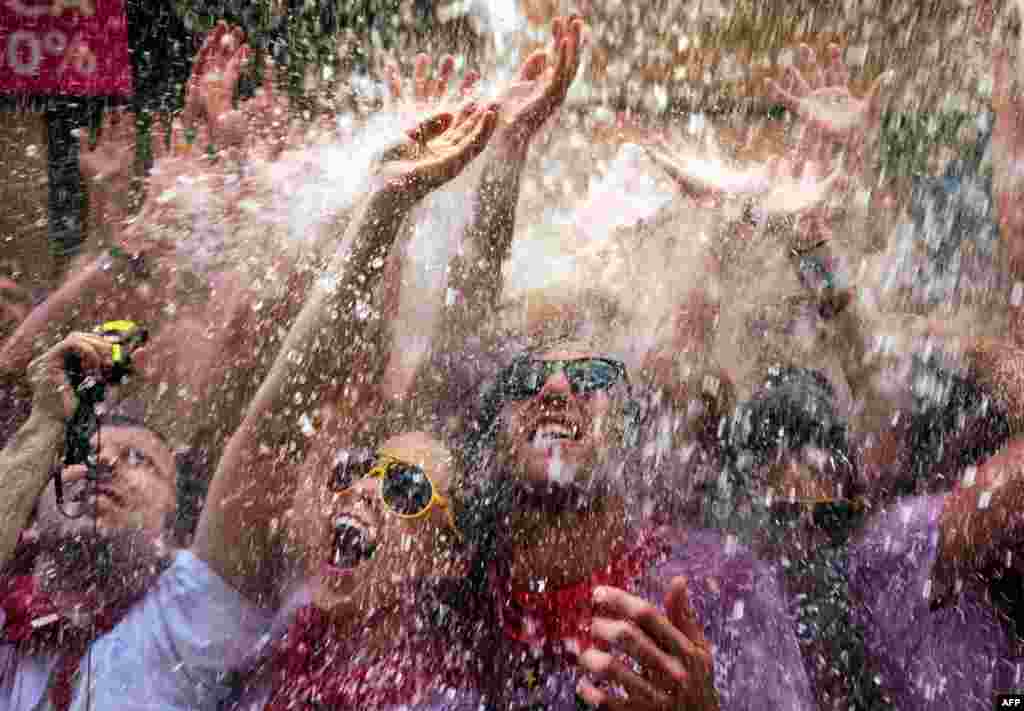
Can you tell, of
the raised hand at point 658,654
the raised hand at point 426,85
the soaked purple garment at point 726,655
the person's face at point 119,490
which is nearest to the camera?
the raised hand at point 658,654

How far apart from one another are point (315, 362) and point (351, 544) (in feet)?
1.68

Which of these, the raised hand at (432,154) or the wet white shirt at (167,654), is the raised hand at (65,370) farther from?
the raised hand at (432,154)

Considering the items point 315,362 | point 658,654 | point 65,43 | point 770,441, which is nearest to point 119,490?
point 315,362

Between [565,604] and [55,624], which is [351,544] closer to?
[565,604]

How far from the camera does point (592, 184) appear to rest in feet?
7.52

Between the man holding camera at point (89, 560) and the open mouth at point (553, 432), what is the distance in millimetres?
898

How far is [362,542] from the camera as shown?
2.13 meters

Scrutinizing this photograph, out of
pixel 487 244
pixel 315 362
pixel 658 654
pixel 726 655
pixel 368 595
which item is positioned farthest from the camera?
pixel 487 244

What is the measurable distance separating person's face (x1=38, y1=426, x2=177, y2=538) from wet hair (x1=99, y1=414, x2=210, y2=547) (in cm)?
1

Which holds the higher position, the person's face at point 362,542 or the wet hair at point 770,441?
the wet hair at point 770,441

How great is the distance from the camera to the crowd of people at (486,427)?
2.06 meters

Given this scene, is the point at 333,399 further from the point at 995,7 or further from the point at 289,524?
the point at 995,7

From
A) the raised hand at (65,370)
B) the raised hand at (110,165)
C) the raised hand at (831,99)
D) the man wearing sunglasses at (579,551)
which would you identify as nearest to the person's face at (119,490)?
the raised hand at (65,370)

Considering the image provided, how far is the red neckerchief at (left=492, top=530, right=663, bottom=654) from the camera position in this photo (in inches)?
80.6
